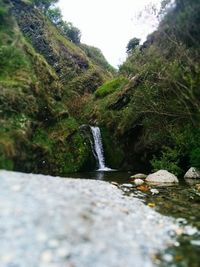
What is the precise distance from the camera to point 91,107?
43.1 metres

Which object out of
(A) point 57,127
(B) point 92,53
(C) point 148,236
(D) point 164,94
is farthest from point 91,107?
(B) point 92,53

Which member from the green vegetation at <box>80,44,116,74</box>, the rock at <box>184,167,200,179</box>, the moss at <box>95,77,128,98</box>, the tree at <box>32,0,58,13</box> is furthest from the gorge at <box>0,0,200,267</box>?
the green vegetation at <box>80,44,116,74</box>

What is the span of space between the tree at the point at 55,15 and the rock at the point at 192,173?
222 feet

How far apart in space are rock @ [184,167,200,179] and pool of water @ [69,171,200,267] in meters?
3.97

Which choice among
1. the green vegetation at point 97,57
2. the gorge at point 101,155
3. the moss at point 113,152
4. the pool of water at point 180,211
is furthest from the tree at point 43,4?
the pool of water at point 180,211

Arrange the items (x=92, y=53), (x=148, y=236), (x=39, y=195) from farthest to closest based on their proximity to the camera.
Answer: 1. (x=92, y=53)
2. (x=39, y=195)
3. (x=148, y=236)

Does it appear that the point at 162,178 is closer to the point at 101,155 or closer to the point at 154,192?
the point at 154,192

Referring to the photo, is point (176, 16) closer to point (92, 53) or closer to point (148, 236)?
point (148, 236)

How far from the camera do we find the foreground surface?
23.1 feet

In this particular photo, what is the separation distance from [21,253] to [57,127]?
22.0m

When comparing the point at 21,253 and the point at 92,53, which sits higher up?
the point at 92,53

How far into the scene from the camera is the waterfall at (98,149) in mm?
33000

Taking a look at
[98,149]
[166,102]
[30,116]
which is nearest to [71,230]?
[30,116]

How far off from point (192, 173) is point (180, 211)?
1249 centimetres
